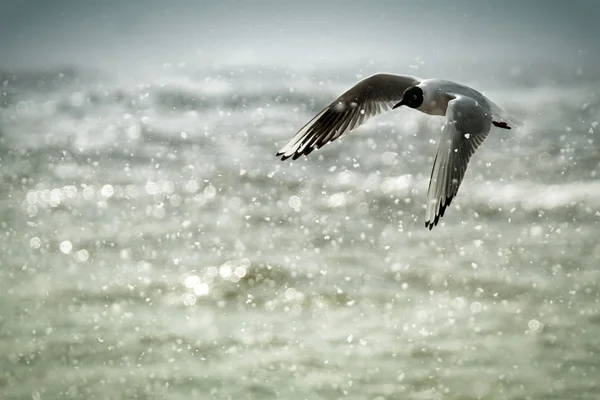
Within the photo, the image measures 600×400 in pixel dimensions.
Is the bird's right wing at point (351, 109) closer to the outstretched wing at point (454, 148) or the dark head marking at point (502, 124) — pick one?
the dark head marking at point (502, 124)

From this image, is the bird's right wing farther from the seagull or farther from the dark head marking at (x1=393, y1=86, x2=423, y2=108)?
the dark head marking at (x1=393, y1=86, x2=423, y2=108)

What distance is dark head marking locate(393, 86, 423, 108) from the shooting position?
2.89 m

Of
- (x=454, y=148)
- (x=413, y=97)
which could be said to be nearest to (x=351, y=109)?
(x=413, y=97)

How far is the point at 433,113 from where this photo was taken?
2.90m

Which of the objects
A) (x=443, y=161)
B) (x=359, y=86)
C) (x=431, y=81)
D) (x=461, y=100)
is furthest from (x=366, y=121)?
(x=443, y=161)

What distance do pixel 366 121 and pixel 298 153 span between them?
0.29 meters

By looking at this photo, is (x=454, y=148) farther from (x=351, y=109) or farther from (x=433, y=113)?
(x=351, y=109)

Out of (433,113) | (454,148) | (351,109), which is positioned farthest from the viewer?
(351,109)

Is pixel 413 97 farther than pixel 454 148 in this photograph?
Yes

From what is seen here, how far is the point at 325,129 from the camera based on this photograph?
123 inches

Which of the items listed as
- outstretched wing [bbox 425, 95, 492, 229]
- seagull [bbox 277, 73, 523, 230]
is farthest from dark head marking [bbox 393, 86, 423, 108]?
outstretched wing [bbox 425, 95, 492, 229]

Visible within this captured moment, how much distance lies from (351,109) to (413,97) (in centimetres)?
33

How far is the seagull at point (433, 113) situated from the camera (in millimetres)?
2439

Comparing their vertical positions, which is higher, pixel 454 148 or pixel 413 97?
pixel 413 97
